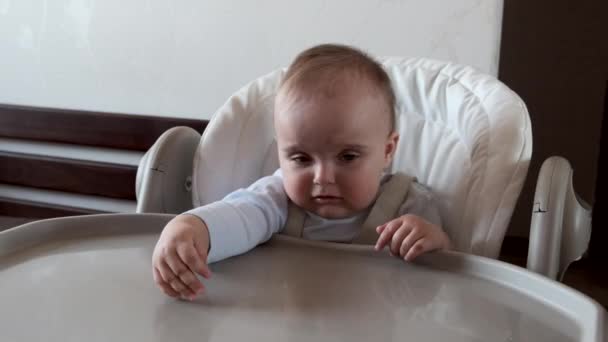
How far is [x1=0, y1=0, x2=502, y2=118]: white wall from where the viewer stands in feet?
3.89

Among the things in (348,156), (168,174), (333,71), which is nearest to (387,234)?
(348,156)

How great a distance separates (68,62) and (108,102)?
15 centimetres

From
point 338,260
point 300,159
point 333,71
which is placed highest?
point 333,71

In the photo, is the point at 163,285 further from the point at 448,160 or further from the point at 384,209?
the point at 448,160

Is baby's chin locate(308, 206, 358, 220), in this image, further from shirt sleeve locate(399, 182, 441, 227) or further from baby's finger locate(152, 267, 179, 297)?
baby's finger locate(152, 267, 179, 297)

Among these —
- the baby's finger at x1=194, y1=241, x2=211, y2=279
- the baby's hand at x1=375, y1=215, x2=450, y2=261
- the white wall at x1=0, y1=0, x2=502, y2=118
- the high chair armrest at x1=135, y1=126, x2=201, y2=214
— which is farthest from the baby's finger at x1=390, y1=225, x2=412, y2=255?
the white wall at x1=0, y1=0, x2=502, y2=118

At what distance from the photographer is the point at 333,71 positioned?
80 centimetres

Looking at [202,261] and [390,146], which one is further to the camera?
[390,146]

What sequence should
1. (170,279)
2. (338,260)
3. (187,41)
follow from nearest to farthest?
(170,279) < (338,260) < (187,41)

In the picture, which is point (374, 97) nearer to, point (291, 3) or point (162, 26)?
point (291, 3)

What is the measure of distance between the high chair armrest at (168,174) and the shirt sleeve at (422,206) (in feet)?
1.12

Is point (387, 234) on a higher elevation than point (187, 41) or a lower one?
lower

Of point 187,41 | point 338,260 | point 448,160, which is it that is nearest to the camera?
point 338,260

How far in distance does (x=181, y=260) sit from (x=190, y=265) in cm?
1
